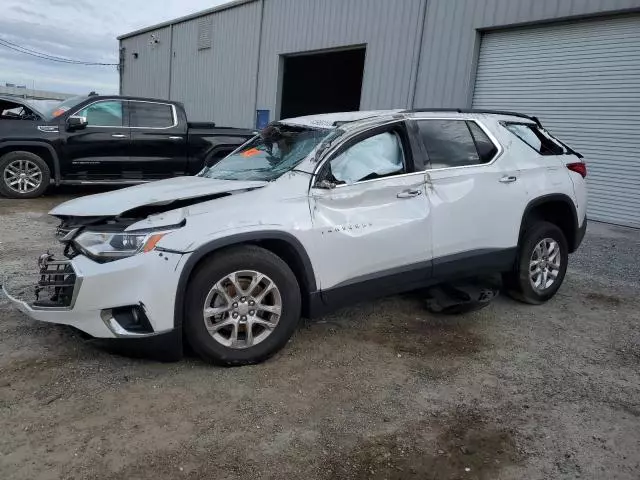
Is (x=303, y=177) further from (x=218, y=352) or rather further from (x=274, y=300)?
(x=218, y=352)

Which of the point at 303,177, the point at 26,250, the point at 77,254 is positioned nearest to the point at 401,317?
the point at 303,177

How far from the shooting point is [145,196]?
3561 millimetres

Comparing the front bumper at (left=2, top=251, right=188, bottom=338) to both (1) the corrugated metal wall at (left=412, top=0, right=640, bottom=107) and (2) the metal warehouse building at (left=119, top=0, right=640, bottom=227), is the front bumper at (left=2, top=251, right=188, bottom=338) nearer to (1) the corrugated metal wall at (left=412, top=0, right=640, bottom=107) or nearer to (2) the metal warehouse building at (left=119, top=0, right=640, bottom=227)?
(2) the metal warehouse building at (left=119, top=0, right=640, bottom=227)

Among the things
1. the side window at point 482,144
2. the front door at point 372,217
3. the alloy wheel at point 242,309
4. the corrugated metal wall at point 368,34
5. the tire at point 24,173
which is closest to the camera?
the alloy wheel at point 242,309

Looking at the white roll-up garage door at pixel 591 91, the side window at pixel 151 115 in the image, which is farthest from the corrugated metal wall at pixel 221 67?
the white roll-up garage door at pixel 591 91

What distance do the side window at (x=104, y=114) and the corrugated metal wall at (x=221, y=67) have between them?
8592 millimetres

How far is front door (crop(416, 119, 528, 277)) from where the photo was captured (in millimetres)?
4137

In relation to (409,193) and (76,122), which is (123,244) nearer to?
(409,193)

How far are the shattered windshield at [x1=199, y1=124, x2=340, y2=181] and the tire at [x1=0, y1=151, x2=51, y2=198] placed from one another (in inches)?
228

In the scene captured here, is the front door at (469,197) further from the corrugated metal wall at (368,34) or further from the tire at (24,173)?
the corrugated metal wall at (368,34)

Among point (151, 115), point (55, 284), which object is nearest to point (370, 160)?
point (55, 284)

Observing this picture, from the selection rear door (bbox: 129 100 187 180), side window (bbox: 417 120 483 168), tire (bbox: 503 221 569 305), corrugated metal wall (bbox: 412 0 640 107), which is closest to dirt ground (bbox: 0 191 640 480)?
tire (bbox: 503 221 569 305)

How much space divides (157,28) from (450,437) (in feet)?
82.6

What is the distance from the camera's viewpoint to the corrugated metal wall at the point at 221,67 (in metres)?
17.7
